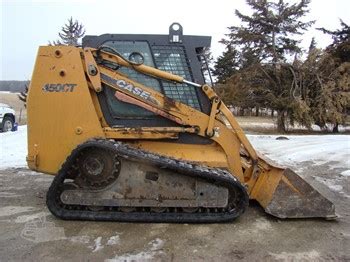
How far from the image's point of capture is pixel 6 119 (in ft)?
→ 59.9

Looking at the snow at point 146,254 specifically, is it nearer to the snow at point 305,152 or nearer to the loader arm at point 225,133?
the loader arm at point 225,133

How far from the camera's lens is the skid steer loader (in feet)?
16.0

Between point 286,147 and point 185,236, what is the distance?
786 cm

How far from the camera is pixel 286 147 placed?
11742 mm

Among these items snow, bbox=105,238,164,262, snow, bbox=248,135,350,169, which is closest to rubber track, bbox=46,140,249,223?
snow, bbox=105,238,164,262

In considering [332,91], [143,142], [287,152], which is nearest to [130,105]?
[143,142]

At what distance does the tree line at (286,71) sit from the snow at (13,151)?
14.7m

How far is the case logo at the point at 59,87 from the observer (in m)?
5.13

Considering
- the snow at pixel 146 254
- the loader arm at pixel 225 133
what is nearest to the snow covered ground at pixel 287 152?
the loader arm at pixel 225 133

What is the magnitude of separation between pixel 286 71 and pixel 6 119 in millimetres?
15339

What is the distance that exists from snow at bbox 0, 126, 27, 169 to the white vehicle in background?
4.38 meters

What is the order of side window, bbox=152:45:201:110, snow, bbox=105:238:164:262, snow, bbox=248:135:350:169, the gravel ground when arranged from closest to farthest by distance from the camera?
snow, bbox=105:238:164:262 → the gravel ground → side window, bbox=152:45:201:110 → snow, bbox=248:135:350:169

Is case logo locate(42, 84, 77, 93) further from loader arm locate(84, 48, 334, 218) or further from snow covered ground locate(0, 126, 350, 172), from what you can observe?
snow covered ground locate(0, 126, 350, 172)

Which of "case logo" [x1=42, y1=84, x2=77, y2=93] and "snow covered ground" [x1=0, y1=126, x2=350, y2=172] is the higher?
"case logo" [x1=42, y1=84, x2=77, y2=93]
